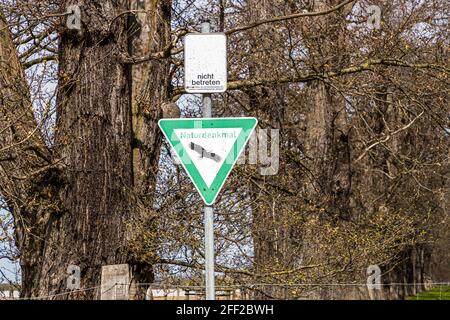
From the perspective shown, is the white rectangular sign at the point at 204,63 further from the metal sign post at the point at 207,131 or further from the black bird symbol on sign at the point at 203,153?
the black bird symbol on sign at the point at 203,153

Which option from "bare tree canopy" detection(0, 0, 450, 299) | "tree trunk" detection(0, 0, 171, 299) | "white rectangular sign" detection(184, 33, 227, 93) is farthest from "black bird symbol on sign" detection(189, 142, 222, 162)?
"tree trunk" detection(0, 0, 171, 299)

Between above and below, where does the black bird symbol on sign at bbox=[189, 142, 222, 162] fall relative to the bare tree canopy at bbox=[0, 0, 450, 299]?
below

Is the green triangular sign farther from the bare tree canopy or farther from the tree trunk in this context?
the tree trunk

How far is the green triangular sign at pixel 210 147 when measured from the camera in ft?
22.2

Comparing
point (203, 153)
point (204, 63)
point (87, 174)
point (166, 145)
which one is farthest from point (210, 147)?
point (166, 145)

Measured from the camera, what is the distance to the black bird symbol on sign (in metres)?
6.79

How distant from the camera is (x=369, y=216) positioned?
16.7 m

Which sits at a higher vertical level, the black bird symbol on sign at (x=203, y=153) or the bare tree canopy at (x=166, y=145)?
the bare tree canopy at (x=166, y=145)

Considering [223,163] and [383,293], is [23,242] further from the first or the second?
A: [383,293]

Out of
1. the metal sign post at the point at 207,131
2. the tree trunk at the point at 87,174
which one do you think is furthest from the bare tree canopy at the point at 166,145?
the metal sign post at the point at 207,131

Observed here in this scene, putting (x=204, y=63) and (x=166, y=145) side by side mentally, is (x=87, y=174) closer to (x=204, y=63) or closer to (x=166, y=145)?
(x=166, y=145)

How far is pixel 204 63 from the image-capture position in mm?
6883

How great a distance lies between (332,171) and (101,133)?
7976 millimetres

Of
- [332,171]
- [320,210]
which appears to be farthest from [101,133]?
[332,171]
